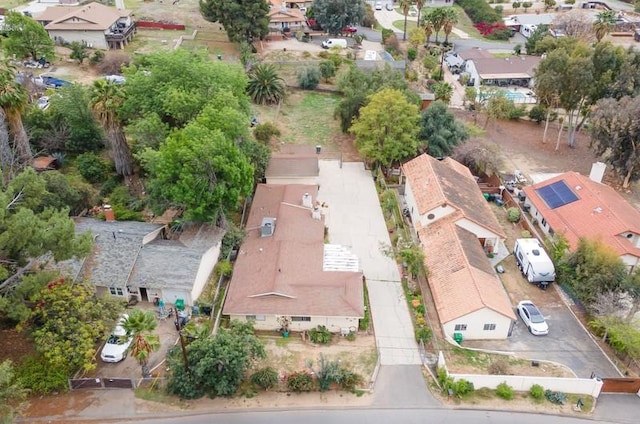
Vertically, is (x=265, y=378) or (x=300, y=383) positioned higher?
(x=265, y=378)

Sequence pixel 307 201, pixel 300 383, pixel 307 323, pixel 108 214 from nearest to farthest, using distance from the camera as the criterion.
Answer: pixel 300 383 < pixel 307 323 < pixel 108 214 < pixel 307 201

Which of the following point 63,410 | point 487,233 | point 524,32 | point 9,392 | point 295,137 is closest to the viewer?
point 9,392

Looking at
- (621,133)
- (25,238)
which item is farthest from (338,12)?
(25,238)

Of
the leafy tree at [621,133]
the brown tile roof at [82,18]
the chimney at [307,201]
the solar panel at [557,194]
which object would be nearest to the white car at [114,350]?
the chimney at [307,201]

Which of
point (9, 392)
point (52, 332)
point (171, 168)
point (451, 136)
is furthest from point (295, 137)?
point (9, 392)

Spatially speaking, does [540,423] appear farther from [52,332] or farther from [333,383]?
[52,332]

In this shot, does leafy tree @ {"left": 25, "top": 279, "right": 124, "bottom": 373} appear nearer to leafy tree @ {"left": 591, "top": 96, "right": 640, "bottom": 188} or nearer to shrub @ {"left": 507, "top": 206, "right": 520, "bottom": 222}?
shrub @ {"left": 507, "top": 206, "right": 520, "bottom": 222}

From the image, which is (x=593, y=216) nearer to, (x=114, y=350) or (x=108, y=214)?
(x=114, y=350)
